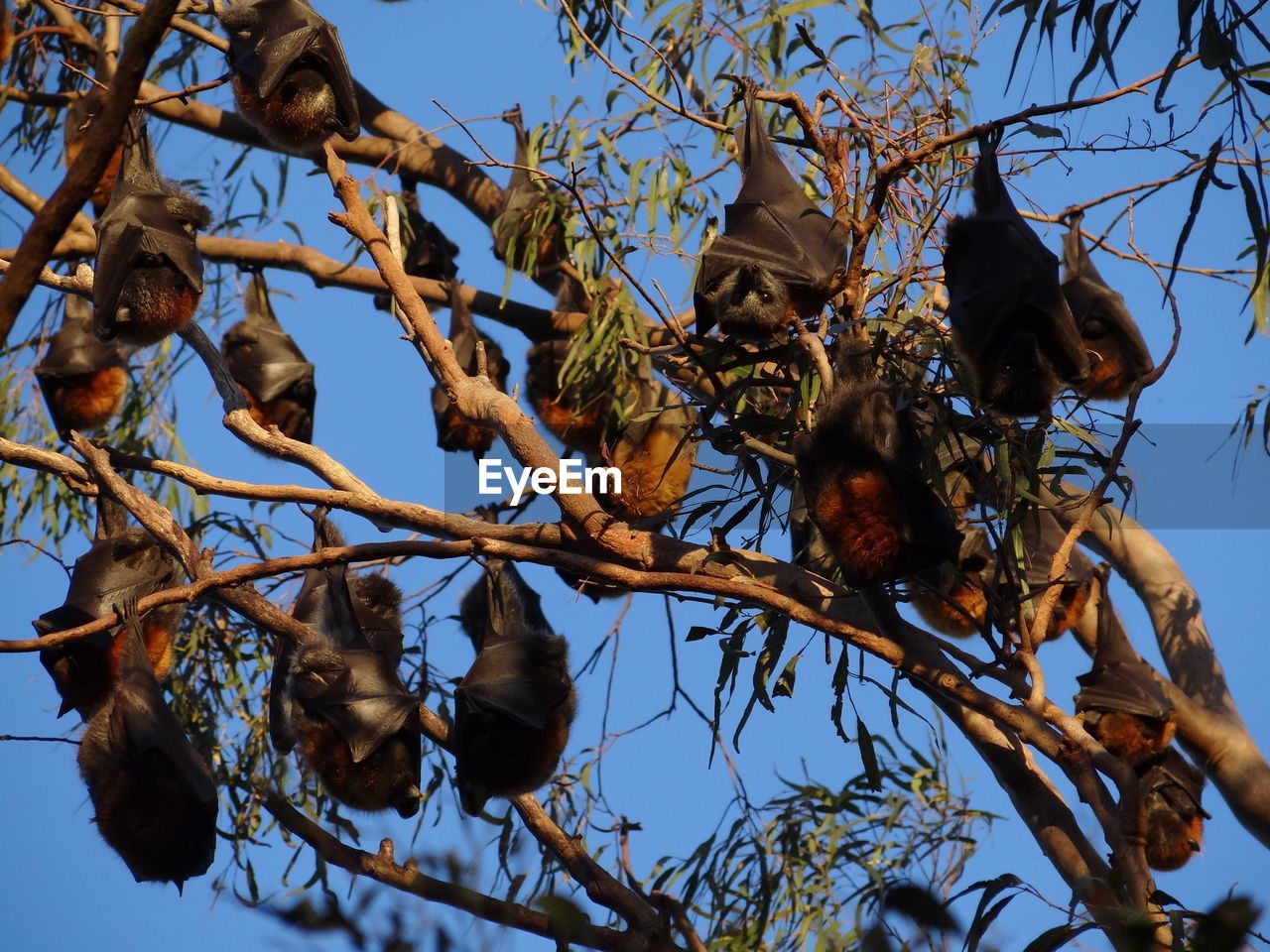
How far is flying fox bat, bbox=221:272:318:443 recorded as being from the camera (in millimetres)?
6656

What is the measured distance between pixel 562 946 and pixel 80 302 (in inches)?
196

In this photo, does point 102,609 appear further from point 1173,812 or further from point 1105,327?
point 1173,812

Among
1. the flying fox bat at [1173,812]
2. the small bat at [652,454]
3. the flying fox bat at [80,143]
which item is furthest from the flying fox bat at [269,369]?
the flying fox bat at [1173,812]

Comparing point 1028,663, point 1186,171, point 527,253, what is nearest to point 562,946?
point 1028,663

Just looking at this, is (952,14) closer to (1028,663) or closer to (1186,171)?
(1186,171)

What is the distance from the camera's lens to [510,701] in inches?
159

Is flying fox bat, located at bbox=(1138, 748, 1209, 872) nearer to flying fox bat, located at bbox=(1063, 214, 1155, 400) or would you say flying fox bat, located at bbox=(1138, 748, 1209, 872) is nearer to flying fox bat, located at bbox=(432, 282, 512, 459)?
flying fox bat, located at bbox=(1063, 214, 1155, 400)

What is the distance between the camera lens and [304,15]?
435 centimetres

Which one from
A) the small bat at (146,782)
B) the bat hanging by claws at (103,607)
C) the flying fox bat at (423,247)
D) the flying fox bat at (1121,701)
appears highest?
the flying fox bat at (423,247)

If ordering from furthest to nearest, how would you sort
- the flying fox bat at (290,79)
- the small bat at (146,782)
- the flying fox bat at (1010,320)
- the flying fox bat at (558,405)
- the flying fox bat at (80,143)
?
1. the flying fox bat at (558,405)
2. the flying fox bat at (80,143)
3. the flying fox bat at (290,79)
4. the small bat at (146,782)
5. the flying fox bat at (1010,320)

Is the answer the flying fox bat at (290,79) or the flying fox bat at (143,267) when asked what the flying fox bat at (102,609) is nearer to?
the flying fox bat at (143,267)

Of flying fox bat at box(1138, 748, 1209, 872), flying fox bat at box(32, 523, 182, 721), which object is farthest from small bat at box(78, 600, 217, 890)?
flying fox bat at box(1138, 748, 1209, 872)

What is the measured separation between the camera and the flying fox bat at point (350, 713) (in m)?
3.87

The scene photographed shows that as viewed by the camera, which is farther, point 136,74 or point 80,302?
point 80,302
